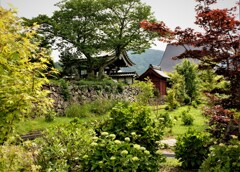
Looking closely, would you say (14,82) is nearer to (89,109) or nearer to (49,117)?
(49,117)

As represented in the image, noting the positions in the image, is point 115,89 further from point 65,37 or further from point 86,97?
point 65,37

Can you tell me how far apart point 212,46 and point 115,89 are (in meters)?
17.1

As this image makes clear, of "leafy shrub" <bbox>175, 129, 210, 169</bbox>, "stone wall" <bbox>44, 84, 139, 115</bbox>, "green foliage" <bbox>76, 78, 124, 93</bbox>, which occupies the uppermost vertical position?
"green foliage" <bbox>76, 78, 124, 93</bbox>

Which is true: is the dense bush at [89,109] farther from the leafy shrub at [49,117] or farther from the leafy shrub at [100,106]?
the leafy shrub at [49,117]

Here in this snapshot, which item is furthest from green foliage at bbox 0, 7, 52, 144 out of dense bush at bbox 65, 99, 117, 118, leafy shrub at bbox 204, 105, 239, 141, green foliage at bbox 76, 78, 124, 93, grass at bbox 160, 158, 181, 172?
green foliage at bbox 76, 78, 124, 93

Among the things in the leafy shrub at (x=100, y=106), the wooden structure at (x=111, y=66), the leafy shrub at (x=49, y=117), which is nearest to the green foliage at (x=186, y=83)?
the wooden structure at (x=111, y=66)

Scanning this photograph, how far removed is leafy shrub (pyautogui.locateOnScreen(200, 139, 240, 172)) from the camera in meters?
4.30

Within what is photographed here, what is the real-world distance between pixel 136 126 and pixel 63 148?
152 centimetres

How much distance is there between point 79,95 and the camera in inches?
726

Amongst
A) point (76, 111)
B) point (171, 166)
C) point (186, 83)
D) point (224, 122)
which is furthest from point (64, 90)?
point (224, 122)

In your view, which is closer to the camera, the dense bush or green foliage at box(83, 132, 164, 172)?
green foliage at box(83, 132, 164, 172)

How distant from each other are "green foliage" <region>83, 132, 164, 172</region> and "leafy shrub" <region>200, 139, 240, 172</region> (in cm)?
102

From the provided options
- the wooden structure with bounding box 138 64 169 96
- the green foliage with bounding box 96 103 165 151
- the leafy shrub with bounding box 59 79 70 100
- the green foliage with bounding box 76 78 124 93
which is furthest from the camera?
the wooden structure with bounding box 138 64 169 96

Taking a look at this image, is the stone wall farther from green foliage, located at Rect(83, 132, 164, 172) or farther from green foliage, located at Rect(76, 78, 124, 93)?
green foliage, located at Rect(83, 132, 164, 172)
